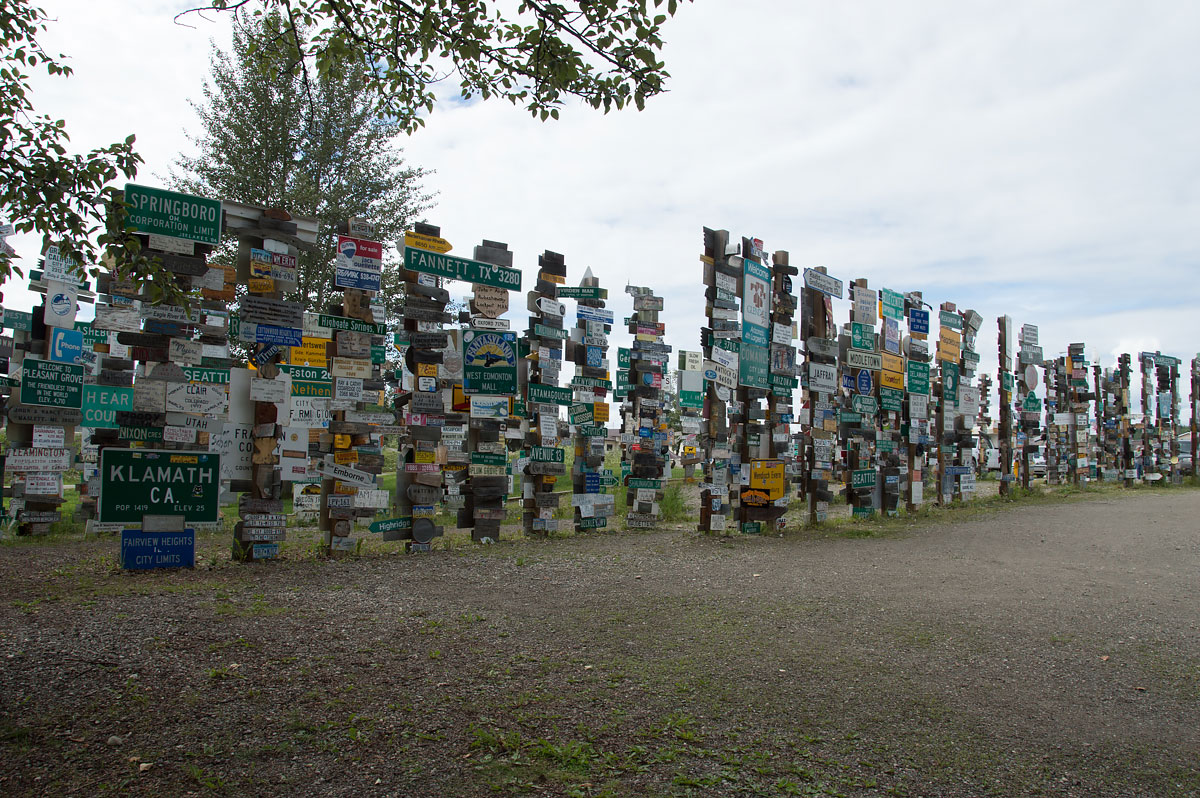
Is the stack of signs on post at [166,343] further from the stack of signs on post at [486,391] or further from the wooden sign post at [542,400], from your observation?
the wooden sign post at [542,400]

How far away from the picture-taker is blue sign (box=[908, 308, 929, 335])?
49.6ft

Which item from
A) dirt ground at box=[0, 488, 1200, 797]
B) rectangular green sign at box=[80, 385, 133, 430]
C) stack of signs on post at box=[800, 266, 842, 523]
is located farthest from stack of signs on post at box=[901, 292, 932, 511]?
rectangular green sign at box=[80, 385, 133, 430]

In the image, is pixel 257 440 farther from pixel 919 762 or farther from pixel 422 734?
pixel 919 762

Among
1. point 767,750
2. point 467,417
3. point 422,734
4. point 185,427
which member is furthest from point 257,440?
point 767,750

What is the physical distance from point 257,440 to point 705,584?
4.80 metres

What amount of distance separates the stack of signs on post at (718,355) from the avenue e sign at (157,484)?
6911 mm

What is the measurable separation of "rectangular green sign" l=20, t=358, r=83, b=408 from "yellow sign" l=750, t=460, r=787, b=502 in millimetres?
9353

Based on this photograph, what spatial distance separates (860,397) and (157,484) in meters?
11.2

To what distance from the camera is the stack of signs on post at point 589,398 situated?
11641mm

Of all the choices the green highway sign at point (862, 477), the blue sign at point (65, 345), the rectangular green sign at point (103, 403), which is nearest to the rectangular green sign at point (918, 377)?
the green highway sign at point (862, 477)

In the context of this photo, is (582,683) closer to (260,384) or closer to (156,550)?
Answer: (156,550)

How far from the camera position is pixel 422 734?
3.63 metres

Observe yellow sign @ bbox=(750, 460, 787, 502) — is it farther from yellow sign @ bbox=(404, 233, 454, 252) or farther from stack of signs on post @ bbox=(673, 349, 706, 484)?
yellow sign @ bbox=(404, 233, 454, 252)

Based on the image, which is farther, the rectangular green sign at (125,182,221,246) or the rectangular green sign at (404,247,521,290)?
the rectangular green sign at (404,247,521,290)
